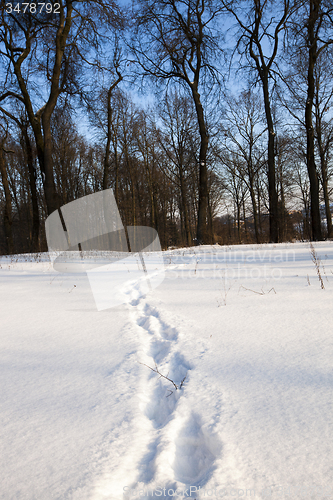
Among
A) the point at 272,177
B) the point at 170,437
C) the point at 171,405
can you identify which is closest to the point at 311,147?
the point at 272,177

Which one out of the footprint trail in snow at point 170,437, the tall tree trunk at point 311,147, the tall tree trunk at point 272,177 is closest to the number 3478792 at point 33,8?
the tall tree trunk at point 272,177

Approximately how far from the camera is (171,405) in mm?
1338

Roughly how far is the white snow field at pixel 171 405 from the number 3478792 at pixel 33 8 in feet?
40.0

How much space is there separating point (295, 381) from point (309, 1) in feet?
46.2

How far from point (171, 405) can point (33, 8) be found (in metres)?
13.6

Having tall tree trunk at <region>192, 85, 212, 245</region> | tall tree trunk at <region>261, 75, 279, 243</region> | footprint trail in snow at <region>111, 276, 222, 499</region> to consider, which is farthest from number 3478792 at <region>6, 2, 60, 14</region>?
footprint trail in snow at <region>111, 276, 222, 499</region>

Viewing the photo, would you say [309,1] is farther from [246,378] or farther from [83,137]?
[83,137]

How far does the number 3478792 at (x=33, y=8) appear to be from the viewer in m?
9.97

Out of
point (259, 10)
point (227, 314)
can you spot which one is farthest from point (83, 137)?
point (227, 314)

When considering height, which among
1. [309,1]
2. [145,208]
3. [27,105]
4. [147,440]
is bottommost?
[147,440]

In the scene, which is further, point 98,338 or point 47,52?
point 47,52

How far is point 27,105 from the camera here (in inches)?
460

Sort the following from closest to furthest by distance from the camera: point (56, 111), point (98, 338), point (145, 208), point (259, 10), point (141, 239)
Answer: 1. point (98, 338)
2. point (259, 10)
3. point (56, 111)
4. point (145, 208)
5. point (141, 239)

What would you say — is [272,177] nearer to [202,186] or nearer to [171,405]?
Answer: [202,186]
